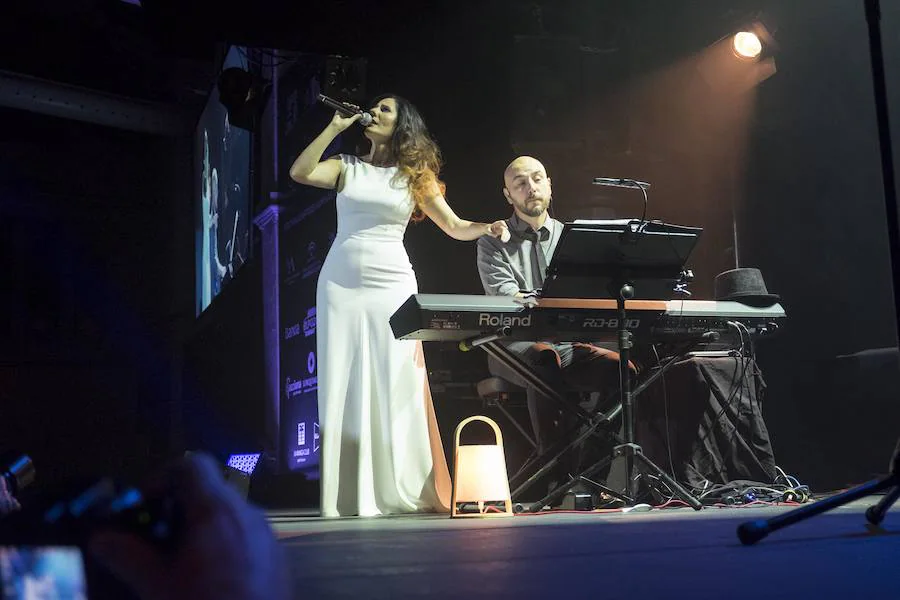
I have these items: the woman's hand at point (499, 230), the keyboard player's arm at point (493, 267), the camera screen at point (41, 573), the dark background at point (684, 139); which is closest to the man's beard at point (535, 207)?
the keyboard player's arm at point (493, 267)

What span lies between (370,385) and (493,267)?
79 centimetres

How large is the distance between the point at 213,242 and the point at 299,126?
5.13ft

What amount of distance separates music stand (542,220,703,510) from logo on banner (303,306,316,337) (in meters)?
3.14

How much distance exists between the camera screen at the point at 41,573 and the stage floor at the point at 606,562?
0.59 meters

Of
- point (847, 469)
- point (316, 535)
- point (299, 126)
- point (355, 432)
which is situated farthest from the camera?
point (299, 126)

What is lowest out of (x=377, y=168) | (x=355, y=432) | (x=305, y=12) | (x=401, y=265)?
(x=355, y=432)

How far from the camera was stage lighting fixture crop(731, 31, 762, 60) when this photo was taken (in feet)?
16.7

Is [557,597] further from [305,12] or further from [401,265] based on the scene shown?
[305,12]

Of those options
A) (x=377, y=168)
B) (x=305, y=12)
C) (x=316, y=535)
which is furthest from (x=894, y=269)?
(x=305, y=12)

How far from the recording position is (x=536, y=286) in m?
4.09

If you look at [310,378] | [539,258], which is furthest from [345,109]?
[310,378]

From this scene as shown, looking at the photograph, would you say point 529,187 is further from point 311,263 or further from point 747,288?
point 311,263

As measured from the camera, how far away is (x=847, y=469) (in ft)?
15.9

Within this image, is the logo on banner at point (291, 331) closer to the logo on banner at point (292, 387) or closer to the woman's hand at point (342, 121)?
the logo on banner at point (292, 387)
